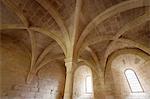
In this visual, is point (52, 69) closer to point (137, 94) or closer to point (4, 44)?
point (4, 44)

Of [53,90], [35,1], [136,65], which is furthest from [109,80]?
A: [35,1]

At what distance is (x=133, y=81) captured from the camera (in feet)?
26.8

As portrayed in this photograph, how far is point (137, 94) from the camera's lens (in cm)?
750

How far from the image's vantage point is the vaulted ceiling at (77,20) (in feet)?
17.6

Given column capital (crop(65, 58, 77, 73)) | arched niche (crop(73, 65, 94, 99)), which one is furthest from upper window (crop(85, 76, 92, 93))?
column capital (crop(65, 58, 77, 73))

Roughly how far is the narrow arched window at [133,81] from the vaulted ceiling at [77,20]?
7.21 ft

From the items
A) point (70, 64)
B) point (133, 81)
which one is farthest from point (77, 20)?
point (133, 81)

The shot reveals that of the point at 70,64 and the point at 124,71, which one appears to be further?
the point at 124,71

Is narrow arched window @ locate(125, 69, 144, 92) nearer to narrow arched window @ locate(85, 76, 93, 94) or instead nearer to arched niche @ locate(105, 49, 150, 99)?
arched niche @ locate(105, 49, 150, 99)

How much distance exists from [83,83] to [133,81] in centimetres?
385

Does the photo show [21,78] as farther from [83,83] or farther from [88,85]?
[88,85]

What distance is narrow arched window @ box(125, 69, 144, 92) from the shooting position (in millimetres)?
7831

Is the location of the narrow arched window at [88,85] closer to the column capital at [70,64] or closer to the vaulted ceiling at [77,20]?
the vaulted ceiling at [77,20]

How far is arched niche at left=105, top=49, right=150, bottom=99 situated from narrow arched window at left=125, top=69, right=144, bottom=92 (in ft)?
0.50
